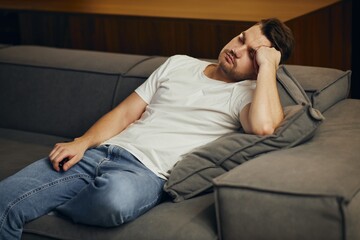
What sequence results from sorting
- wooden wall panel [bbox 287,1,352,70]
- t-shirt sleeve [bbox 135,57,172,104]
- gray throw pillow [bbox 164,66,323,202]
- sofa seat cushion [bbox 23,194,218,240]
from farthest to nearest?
wooden wall panel [bbox 287,1,352,70] < t-shirt sleeve [bbox 135,57,172,104] < gray throw pillow [bbox 164,66,323,202] < sofa seat cushion [bbox 23,194,218,240]

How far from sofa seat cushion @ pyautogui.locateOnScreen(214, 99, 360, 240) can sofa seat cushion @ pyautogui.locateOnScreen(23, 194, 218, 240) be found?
92mm

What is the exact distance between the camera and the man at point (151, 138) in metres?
2.25

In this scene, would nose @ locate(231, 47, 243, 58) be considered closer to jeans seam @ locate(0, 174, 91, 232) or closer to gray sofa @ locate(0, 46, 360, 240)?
gray sofa @ locate(0, 46, 360, 240)

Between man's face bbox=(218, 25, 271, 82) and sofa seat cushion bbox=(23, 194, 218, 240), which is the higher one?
man's face bbox=(218, 25, 271, 82)

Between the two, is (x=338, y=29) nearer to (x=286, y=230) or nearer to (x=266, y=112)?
(x=266, y=112)

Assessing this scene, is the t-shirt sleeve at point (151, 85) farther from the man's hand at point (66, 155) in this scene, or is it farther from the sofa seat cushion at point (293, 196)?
the sofa seat cushion at point (293, 196)

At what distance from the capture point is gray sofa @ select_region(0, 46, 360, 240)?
6.40 feet

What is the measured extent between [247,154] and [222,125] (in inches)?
7.9

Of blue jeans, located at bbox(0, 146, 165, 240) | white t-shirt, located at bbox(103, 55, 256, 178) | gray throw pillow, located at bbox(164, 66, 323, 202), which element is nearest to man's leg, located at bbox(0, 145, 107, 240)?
blue jeans, located at bbox(0, 146, 165, 240)

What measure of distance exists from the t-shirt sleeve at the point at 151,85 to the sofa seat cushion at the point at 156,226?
1.62 ft

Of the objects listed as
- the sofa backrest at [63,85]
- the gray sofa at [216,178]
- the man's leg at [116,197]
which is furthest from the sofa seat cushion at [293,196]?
the sofa backrest at [63,85]

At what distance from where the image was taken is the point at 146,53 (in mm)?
3492

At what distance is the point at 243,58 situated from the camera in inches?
98.0

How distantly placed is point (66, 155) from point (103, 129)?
225 millimetres
